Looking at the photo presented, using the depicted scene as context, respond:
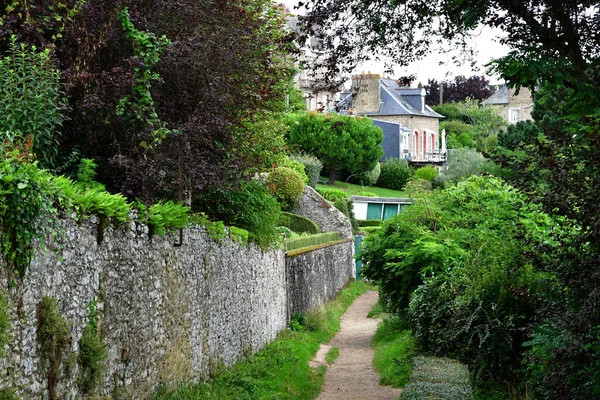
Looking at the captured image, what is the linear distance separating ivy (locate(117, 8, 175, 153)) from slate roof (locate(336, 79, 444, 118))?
70387 millimetres

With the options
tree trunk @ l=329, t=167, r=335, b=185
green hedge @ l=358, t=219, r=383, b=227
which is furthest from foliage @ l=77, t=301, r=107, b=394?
tree trunk @ l=329, t=167, r=335, b=185

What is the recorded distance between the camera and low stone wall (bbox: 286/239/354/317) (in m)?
25.2

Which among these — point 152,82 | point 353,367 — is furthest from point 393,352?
point 152,82

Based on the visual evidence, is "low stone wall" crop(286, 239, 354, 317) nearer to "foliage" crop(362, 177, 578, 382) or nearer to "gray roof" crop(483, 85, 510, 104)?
"foliage" crop(362, 177, 578, 382)

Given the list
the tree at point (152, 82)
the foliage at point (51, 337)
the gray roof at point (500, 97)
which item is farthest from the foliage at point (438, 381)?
the gray roof at point (500, 97)

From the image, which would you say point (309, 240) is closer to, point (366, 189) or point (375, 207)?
point (375, 207)

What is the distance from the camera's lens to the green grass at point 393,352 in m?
16.8

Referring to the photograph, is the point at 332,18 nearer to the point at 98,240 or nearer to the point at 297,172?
the point at 98,240

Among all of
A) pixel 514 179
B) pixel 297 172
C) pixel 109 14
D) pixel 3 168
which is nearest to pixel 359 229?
pixel 297 172

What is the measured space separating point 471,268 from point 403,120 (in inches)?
2765

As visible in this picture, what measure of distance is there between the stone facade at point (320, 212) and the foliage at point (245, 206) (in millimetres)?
23312

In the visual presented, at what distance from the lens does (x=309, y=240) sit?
2988cm

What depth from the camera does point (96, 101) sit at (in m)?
12.6

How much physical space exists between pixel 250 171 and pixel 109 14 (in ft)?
13.7
